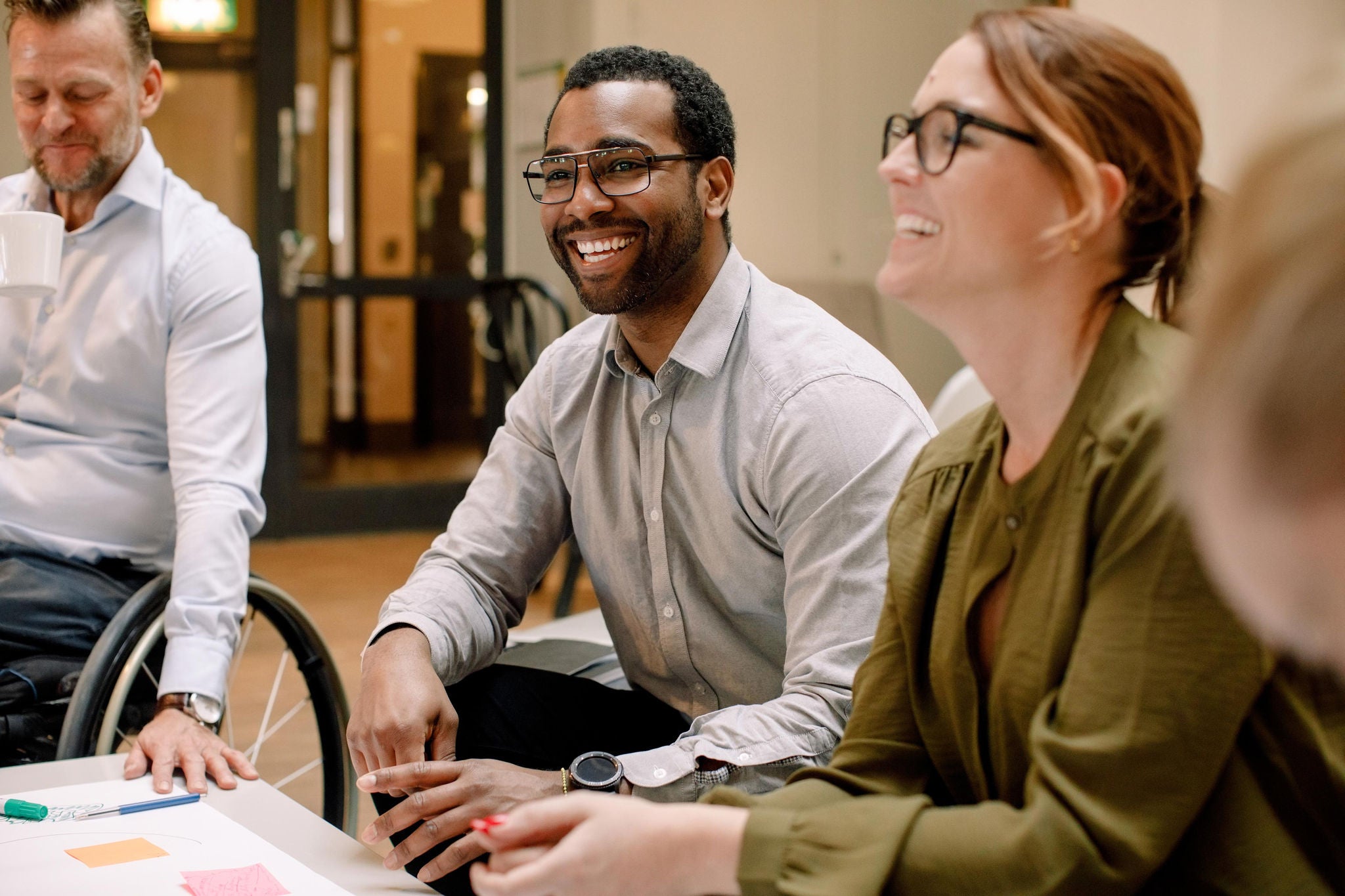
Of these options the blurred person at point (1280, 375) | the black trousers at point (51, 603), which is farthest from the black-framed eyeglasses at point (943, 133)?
the black trousers at point (51, 603)

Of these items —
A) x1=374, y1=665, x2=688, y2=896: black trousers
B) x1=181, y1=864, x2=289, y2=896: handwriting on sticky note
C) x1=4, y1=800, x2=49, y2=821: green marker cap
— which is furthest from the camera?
x1=374, y1=665, x2=688, y2=896: black trousers

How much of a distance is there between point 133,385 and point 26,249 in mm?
510

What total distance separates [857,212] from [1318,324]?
5093 mm

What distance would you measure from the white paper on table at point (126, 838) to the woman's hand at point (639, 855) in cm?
25

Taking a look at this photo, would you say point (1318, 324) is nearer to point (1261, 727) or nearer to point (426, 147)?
point (1261, 727)

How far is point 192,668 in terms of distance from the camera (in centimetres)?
162

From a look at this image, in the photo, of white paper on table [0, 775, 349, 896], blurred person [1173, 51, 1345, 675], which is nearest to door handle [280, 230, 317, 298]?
white paper on table [0, 775, 349, 896]

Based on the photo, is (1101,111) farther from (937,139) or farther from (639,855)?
(639,855)

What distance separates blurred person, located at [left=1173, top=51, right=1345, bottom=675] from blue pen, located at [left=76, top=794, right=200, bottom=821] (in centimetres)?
104

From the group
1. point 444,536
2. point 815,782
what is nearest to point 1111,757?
point 815,782

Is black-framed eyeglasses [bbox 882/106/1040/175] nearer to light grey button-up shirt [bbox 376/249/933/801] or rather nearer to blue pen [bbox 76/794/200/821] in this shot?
light grey button-up shirt [bbox 376/249/933/801]

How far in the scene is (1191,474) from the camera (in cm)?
46

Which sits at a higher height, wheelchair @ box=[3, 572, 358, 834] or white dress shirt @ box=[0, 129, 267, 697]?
white dress shirt @ box=[0, 129, 267, 697]

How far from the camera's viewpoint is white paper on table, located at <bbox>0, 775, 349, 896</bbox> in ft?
3.32
